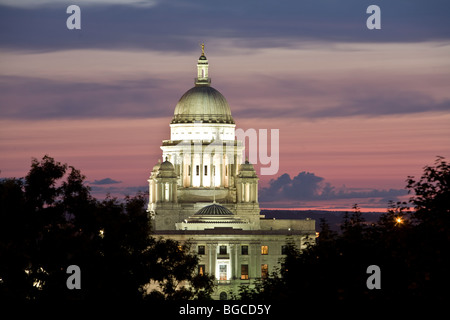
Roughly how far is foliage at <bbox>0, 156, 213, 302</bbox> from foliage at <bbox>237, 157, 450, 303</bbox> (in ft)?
29.5

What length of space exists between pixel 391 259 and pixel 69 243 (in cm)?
1882

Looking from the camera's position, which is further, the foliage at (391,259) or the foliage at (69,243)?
the foliage at (69,243)

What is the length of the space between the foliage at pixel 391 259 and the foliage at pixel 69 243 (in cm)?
899

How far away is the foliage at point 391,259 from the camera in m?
77.4

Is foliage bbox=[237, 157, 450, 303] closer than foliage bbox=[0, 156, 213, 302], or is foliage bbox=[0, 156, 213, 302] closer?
foliage bbox=[237, 157, 450, 303]

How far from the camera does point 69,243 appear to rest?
9506cm

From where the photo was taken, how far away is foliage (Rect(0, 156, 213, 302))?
3696 inches

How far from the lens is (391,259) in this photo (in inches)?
3526

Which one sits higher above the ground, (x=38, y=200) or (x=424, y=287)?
(x=38, y=200)

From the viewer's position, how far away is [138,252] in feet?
345

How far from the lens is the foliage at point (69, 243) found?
93875 mm
